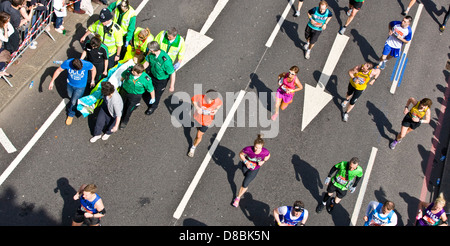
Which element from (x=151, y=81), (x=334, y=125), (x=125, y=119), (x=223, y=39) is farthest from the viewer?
(x=223, y=39)

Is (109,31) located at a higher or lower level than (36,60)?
higher

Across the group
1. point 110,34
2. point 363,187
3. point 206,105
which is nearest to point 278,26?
point 206,105

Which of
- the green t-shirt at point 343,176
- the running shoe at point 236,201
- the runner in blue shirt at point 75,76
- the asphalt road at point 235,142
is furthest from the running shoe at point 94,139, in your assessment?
the green t-shirt at point 343,176

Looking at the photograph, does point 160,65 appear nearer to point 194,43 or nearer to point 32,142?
point 194,43

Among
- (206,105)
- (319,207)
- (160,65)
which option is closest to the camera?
(206,105)

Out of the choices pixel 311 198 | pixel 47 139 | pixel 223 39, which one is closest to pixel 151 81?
pixel 47 139

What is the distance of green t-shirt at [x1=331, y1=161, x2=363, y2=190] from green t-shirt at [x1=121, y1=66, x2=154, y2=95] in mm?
4357

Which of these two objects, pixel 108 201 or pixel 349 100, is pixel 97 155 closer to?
pixel 108 201

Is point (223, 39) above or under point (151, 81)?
under

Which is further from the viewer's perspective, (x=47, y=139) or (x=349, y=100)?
(x=349, y=100)

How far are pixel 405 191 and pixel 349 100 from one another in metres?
2.77

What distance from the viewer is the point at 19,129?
10.0m

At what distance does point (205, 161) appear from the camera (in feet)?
33.8

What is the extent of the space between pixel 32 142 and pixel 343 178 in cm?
692
